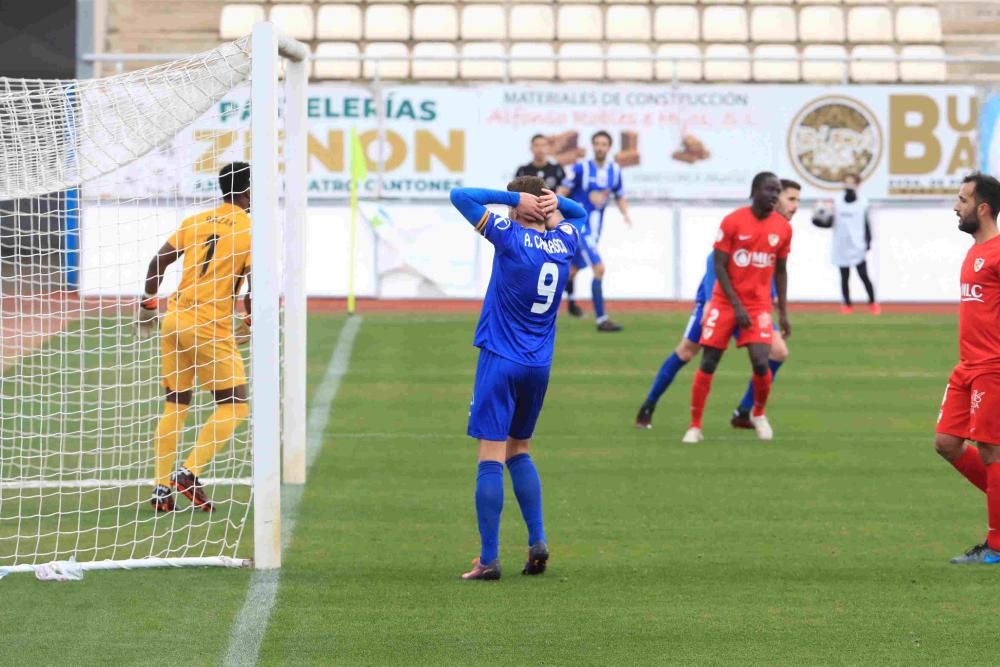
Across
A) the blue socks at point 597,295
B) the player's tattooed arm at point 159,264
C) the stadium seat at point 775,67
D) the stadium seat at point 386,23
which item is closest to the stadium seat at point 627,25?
the stadium seat at point 775,67

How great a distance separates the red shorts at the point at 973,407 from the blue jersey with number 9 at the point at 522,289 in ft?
6.64

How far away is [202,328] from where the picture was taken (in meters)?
9.30

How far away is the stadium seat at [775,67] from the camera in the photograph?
24953mm

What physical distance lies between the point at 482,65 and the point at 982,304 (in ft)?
57.8

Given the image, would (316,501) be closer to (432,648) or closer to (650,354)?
(432,648)

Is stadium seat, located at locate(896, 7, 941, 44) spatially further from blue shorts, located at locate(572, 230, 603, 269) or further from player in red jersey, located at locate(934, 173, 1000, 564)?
player in red jersey, located at locate(934, 173, 1000, 564)

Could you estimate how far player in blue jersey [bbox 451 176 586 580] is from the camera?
753cm

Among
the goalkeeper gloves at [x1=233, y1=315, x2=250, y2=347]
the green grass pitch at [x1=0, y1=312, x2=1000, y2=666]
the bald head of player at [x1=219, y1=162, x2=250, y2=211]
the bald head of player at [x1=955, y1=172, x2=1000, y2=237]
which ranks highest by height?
the bald head of player at [x1=219, y1=162, x2=250, y2=211]

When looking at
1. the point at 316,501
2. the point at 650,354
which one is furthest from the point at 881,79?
the point at 316,501

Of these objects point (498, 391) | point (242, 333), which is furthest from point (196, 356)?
point (498, 391)

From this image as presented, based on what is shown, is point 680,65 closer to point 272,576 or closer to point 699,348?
point 699,348

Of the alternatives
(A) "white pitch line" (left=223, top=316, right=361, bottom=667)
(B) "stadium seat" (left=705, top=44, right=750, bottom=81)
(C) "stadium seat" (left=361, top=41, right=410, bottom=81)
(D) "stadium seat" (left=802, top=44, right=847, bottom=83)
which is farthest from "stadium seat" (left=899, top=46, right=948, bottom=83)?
(A) "white pitch line" (left=223, top=316, right=361, bottom=667)

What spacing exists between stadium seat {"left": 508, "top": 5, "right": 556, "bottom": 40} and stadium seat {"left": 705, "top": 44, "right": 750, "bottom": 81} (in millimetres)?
2506

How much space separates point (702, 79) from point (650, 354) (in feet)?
29.6
